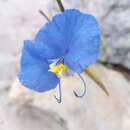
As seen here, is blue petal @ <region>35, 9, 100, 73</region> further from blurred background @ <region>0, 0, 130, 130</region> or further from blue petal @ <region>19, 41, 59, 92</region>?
blurred background @ <region>0, 0, 130, 130</region>

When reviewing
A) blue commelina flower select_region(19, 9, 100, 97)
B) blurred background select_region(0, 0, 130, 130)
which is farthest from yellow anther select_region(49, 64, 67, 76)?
blurred background select_region(0, 0, 130, 130)

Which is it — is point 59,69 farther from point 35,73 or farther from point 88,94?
point 88,94

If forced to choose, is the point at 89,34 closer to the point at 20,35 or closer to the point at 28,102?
the point at 28,102

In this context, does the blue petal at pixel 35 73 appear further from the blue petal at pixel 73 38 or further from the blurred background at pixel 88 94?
A: the blurred background at pixel 88 94

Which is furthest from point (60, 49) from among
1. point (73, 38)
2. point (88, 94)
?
point (88, 94)

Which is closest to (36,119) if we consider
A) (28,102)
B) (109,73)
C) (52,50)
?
(28,102)

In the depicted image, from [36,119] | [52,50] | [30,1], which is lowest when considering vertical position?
[36,119]

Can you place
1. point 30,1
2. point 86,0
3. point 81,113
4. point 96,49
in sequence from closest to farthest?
point 96,49, point 81,113, point 86,0, point 30,1
